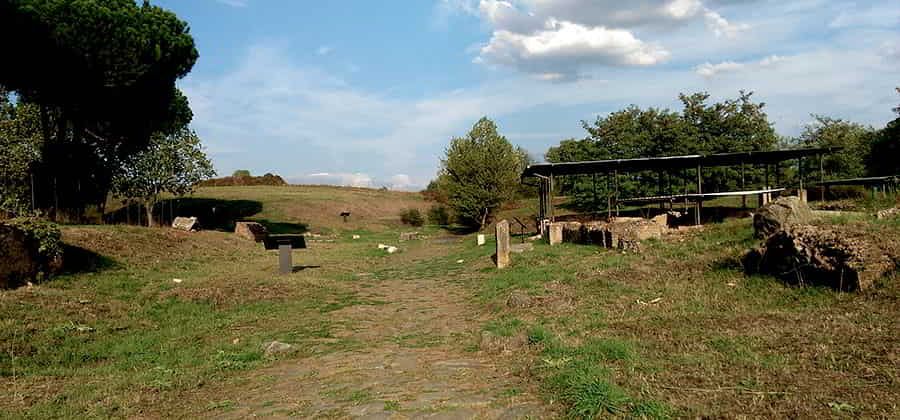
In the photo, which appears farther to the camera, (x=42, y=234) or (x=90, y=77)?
(x=90, y=77)

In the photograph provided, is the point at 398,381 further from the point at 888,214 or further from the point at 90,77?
the point at 90,77

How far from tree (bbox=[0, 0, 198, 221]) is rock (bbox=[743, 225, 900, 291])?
24.7 meters

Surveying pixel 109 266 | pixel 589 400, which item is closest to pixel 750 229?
pixel 589 400

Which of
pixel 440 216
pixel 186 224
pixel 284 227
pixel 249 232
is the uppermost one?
pixel 186 224

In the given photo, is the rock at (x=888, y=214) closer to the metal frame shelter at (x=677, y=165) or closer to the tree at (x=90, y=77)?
the metal frame shelter at (x=677, y=165)

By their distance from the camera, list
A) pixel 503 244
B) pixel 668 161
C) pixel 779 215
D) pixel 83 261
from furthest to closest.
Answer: pixel 668 161
pixel 503 244
pixel 83 261
pixel 779 215

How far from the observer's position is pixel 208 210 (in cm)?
4391

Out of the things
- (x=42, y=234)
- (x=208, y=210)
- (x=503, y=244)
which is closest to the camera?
(x=42, y=234)

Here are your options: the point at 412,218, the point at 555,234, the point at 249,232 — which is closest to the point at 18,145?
the point at 249,232

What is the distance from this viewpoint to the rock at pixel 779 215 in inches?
404

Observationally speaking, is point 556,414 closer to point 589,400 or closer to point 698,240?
point 589,400

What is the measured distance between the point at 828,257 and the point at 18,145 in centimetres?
3283

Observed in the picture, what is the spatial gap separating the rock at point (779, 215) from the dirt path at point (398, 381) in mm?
6113

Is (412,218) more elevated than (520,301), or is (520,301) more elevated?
(412,218)
